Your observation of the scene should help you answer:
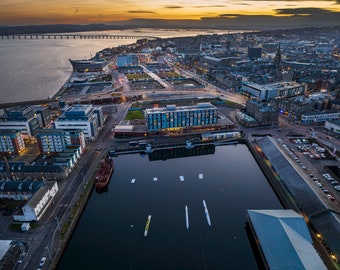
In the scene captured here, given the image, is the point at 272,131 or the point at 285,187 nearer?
the point at 285,187

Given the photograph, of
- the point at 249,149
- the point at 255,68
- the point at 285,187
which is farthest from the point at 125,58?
the point at 285,187

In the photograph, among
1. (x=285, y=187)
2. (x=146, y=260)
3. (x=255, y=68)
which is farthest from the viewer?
(x=255, y=68)

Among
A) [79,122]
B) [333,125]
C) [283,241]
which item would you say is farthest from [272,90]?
[283,241]

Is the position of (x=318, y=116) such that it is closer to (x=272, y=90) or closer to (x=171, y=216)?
(x=272, y=90)

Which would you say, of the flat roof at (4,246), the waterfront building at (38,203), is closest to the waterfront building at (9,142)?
the waterfront building at (38,203)

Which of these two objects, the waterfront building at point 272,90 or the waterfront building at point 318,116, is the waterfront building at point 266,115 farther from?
the waterfront building at point 272,90

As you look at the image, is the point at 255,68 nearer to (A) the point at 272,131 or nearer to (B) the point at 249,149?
(A) the point at 272,131

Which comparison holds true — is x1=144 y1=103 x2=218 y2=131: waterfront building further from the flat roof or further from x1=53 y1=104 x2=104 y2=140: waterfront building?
the flat roof

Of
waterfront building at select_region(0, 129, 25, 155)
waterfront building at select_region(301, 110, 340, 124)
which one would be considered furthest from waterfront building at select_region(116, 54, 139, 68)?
waterfront building at select_region(301, 110, 340, 124)
